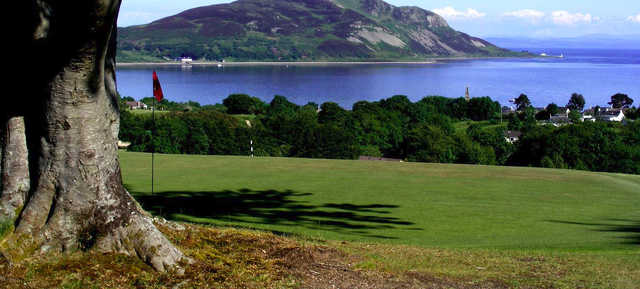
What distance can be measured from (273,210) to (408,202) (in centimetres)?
352

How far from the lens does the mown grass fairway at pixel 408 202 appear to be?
36.3ft

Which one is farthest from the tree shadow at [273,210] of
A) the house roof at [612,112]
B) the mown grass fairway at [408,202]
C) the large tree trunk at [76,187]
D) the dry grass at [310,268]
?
the house roof at [612,112]

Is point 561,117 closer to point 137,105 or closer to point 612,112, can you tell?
point 612,112

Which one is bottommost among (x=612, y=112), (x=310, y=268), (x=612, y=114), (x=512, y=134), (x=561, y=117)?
(x=512, y=134)

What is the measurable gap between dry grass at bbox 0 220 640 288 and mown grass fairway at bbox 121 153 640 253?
1.70 m

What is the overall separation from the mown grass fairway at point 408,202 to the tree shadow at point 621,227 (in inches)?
0.8

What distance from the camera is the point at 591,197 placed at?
16.5 m

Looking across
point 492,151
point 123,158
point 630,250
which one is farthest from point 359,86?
point 630,250

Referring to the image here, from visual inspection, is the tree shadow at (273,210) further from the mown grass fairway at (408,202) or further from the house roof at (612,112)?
the house roof at (612,112)

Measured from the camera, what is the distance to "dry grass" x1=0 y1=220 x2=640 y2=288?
5.87 meters

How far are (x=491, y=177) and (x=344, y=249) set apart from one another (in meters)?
12.9

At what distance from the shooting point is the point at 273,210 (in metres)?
13.2

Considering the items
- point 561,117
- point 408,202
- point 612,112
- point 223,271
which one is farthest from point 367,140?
point 223,271

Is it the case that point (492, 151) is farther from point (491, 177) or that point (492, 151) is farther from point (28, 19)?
point (28, 19)
